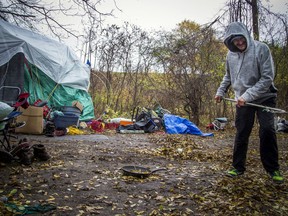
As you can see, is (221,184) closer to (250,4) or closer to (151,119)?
(151,119)

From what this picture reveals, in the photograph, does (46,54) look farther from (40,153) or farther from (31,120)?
(40,153)

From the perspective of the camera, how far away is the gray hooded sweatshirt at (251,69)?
2.94 m

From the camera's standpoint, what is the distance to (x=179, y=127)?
822cm

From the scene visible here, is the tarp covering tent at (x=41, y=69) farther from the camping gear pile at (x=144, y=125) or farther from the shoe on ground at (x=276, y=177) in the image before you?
the shoe on ground at (x=276, y=177)

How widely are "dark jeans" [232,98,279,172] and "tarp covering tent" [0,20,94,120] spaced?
6.64 m

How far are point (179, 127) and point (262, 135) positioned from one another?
523cm

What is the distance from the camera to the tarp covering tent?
7720 mm

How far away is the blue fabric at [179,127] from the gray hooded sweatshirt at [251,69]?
15.9 ft

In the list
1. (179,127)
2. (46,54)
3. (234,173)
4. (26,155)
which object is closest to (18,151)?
(26,155)

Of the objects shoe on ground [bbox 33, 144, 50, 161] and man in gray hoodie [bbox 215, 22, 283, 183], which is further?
shoe on ground [bbox 33, 144, 50, 161]

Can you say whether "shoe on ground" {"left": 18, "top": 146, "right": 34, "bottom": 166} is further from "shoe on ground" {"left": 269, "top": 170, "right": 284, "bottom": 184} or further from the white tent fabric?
the white tent fabric

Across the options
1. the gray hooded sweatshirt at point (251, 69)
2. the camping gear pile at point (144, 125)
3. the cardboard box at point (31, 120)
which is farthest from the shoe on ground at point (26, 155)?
the camping gear pile at point (144, 125)

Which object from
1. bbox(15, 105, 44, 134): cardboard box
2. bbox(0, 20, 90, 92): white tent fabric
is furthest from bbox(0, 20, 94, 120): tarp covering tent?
bbox(15, 105, 44, 134): cardboard box

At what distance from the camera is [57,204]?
7.61 ft
